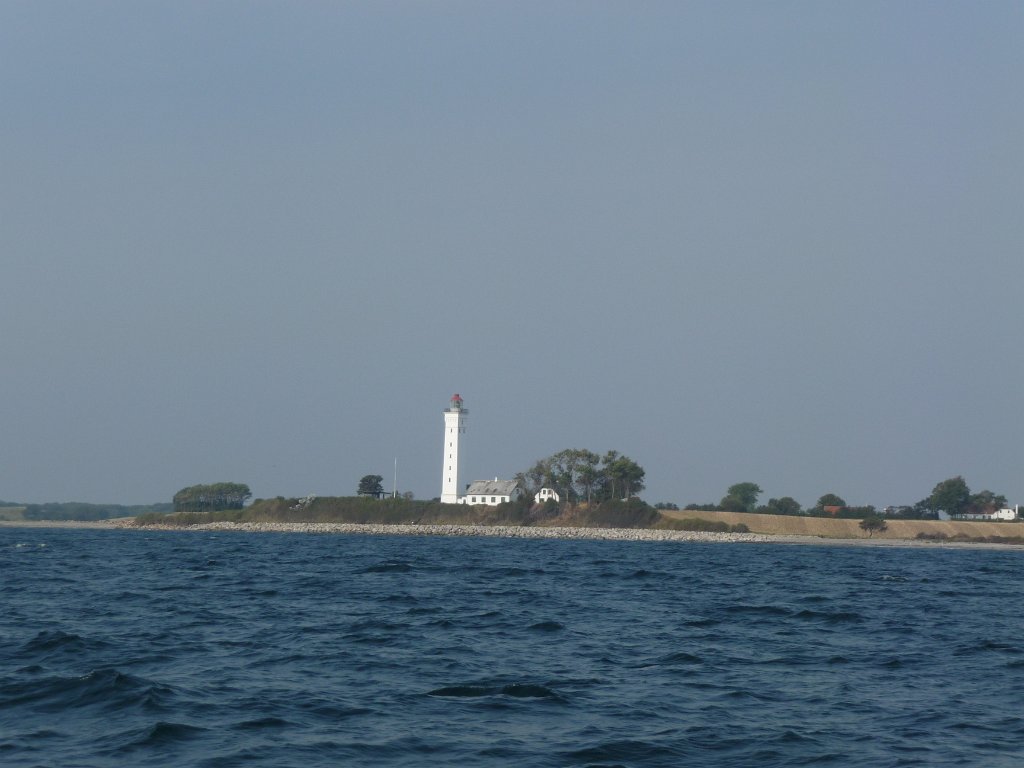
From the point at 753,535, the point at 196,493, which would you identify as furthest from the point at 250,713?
the point at 196,493

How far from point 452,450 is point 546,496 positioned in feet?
46.2

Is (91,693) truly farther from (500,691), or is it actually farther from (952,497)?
(952,497)

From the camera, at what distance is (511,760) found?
12898mm

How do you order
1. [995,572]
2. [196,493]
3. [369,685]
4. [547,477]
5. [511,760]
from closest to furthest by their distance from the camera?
[511,760], [369,685], [995,572], [547,477], [196,493]

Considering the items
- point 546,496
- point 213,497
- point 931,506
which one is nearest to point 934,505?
point 931,506

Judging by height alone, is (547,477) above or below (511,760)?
above

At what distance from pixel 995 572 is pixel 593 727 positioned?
5266 cm

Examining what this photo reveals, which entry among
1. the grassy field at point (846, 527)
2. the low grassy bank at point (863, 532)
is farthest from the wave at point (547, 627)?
the grassy field at point (846, 527)

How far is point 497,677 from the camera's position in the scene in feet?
60.4

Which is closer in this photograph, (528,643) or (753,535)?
(528,643)

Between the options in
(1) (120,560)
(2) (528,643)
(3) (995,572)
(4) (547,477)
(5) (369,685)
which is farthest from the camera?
(4) (547,477)

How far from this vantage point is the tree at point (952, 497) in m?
156

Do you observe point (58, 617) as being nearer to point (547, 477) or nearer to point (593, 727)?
point (593, 727)

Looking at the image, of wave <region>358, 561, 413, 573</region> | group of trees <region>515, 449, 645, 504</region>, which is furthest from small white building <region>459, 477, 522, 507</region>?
wave <region>358, 561, 413, 573</region>
